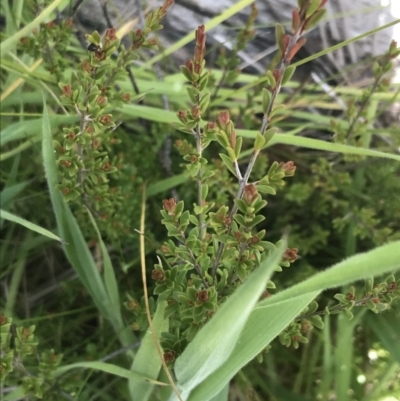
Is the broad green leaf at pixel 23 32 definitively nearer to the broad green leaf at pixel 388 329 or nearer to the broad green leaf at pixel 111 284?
the broad green leaf at pixel 111 284

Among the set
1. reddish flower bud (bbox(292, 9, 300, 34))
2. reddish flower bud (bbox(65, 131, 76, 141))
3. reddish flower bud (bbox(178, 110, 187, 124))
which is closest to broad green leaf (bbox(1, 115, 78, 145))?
reddish flower bud (bbox(65, 131, 76, 141))

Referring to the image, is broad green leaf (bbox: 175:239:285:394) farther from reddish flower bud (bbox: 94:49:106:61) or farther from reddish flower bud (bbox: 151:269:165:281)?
reddish flower bud (bbox: 94:49:106:61)

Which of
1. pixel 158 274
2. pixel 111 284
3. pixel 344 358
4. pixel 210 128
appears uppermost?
pixel 210 128

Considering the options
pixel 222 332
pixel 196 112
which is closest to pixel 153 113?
pixel 196 112

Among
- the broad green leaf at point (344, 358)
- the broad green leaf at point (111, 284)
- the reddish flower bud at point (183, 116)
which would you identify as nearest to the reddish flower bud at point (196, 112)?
the reddish flower bud at point (183, 116)

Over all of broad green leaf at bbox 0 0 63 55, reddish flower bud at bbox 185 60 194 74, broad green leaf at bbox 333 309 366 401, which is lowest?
broad green leaf at bbox 333 309 366 401

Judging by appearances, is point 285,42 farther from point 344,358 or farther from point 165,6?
point 344,358
